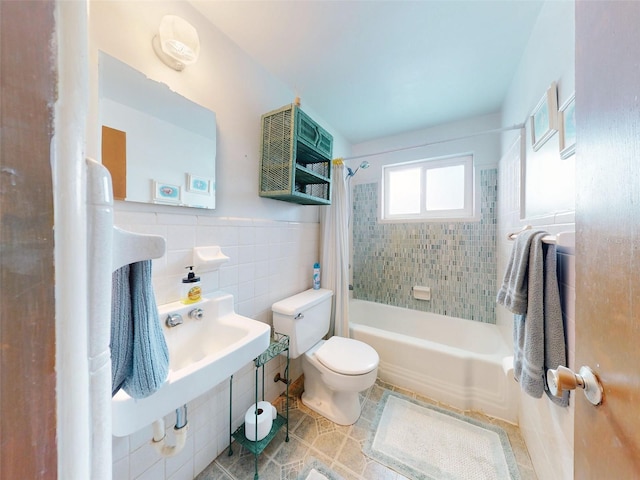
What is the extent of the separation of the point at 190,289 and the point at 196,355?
0.30m

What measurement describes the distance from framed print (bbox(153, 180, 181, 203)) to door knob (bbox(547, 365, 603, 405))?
129cm

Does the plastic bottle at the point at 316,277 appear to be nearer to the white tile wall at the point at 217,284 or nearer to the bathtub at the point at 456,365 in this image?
the white tile wall at the point at 217,284

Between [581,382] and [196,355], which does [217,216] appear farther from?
[581,382]

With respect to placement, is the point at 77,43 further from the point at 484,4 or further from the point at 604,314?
the point at 484,4

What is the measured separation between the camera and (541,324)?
0.84 meters

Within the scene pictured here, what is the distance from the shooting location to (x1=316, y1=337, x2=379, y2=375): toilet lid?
134 centimetres

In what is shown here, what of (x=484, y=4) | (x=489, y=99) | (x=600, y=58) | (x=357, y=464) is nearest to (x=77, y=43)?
(x=600, y=58)

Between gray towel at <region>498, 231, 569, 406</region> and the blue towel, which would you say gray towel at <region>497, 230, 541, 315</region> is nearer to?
gray towel at <region>498, 231, 569, 406</region>

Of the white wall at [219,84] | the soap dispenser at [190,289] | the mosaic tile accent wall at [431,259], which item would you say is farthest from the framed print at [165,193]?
the mosaic tile accent wall at [431,259]

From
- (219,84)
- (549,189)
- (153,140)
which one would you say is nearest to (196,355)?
(153,140)

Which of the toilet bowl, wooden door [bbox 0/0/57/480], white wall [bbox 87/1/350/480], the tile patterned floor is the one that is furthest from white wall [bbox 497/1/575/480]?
white wall [bbox 87/1/350/480]

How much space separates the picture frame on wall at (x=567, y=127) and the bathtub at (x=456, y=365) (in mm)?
1041

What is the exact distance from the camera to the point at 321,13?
1.10m

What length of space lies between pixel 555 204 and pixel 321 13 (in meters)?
1.37
